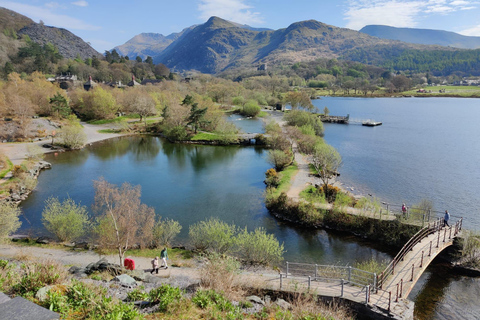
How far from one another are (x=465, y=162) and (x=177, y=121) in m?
51.6

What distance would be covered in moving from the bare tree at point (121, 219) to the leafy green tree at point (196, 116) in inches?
1670

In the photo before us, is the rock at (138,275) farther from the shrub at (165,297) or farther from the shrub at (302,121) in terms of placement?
the shrub at (302,121)

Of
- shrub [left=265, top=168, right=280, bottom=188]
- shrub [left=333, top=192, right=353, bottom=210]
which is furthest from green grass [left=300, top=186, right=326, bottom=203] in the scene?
shrub [left=265, top=168, right=280, bottom=188]

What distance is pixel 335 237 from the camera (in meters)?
25.3

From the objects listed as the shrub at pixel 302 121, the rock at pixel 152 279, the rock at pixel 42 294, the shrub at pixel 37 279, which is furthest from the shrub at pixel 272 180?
the shrub at pixel 302 121

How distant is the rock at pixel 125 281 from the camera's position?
49.6 feet

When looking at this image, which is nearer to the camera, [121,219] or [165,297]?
[165,297]

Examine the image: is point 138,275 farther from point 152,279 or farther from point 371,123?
point 371,123

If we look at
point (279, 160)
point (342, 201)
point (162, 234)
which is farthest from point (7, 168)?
point (342, 201)

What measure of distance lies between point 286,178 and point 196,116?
32750mm

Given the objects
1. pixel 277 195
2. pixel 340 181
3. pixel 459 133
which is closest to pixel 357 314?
pixel 277 195

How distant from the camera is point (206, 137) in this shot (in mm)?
63812

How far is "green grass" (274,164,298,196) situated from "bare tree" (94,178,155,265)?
1412cm

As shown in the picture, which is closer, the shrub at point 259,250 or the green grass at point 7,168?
the shrub at point 259,250
